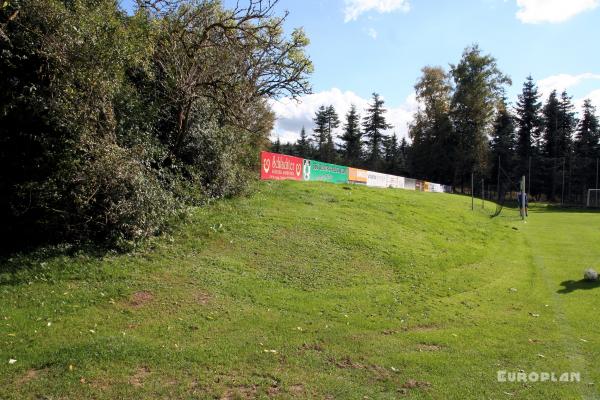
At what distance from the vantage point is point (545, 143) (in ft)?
225

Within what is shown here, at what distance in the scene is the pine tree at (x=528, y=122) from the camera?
69.4 m

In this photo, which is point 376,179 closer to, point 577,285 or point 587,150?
point 577,285

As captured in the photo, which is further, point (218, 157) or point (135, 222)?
point (218, 157)

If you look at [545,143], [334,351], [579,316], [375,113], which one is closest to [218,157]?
[334,351]

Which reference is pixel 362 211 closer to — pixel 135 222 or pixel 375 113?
pixel 135 222

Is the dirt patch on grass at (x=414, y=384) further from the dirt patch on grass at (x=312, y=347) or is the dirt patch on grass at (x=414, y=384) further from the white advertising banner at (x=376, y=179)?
the white advertising banner at (x=376, y=179)

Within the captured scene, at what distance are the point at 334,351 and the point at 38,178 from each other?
22.5 ft

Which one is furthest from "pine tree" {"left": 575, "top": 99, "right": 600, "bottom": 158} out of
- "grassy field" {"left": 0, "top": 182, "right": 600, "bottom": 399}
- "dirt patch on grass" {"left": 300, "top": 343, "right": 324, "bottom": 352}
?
"dirt patch on grass" {"left": 300, "top": 343, "right": 324, "bottom": 352}

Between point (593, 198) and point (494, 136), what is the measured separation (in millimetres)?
20988

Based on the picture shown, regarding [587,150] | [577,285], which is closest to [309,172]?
[577,285]

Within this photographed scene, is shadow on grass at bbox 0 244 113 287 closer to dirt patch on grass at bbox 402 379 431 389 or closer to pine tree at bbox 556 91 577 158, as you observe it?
dirt patch on grass at bbox 402 379 431 389

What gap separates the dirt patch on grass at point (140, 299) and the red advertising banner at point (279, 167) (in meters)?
13.8

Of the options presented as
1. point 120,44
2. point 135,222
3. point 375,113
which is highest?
point 375,113

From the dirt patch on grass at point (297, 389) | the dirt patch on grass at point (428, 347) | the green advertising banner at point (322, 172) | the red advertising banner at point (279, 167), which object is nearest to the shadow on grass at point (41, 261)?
the dirt patch on grass at point (297, 389)
